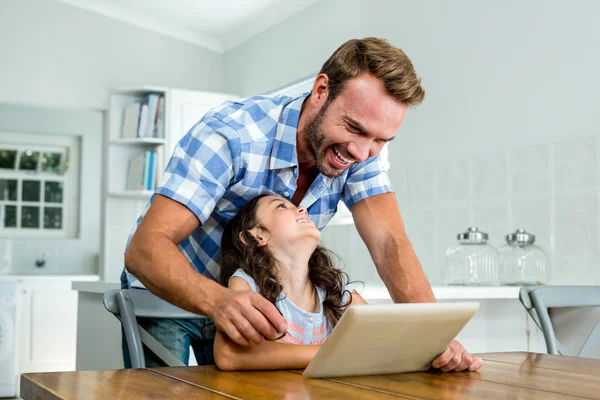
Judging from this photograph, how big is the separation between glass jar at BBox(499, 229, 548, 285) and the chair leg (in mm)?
1667

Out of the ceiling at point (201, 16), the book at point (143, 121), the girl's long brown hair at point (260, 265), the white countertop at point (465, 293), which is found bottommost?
the white countertop at point (465, 293)

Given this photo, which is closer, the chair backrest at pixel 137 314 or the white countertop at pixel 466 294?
the chair backrest at pixel 137 314

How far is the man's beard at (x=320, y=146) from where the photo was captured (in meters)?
1.59

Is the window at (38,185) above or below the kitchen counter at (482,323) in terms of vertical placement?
above

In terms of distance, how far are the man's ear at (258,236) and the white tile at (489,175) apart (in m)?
1.76

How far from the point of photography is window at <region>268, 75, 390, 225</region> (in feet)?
12.8

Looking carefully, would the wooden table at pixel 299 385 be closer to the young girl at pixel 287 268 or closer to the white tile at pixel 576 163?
the young girl at pixel 287 268

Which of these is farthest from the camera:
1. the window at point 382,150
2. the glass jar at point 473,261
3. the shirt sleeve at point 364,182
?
the window at point 382,150

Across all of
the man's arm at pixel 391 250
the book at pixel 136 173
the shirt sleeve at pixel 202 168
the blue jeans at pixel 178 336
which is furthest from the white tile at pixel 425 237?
the book at pixel 136 173

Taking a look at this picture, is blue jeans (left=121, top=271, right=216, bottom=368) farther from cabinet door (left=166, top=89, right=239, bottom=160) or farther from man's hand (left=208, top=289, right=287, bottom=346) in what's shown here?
cabinet door (left=166, top=89, right=239, bottom=160)

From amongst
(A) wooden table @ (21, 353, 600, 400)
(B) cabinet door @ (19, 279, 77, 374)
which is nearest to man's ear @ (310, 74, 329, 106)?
(A) wooden table @ (21, 353, 600, 400)

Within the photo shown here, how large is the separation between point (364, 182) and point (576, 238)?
1307 mm

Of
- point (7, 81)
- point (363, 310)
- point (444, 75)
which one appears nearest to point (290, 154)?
point (363, 310)

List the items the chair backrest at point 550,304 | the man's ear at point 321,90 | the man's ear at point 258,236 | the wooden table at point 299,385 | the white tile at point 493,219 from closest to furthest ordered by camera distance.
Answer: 1. the wooden table at point 299,385
2. the man's ear at point 258,236
3. the man's ear at point 321,90
4. the chair backrest at point 550,304
5. the white tile at point 493,219
